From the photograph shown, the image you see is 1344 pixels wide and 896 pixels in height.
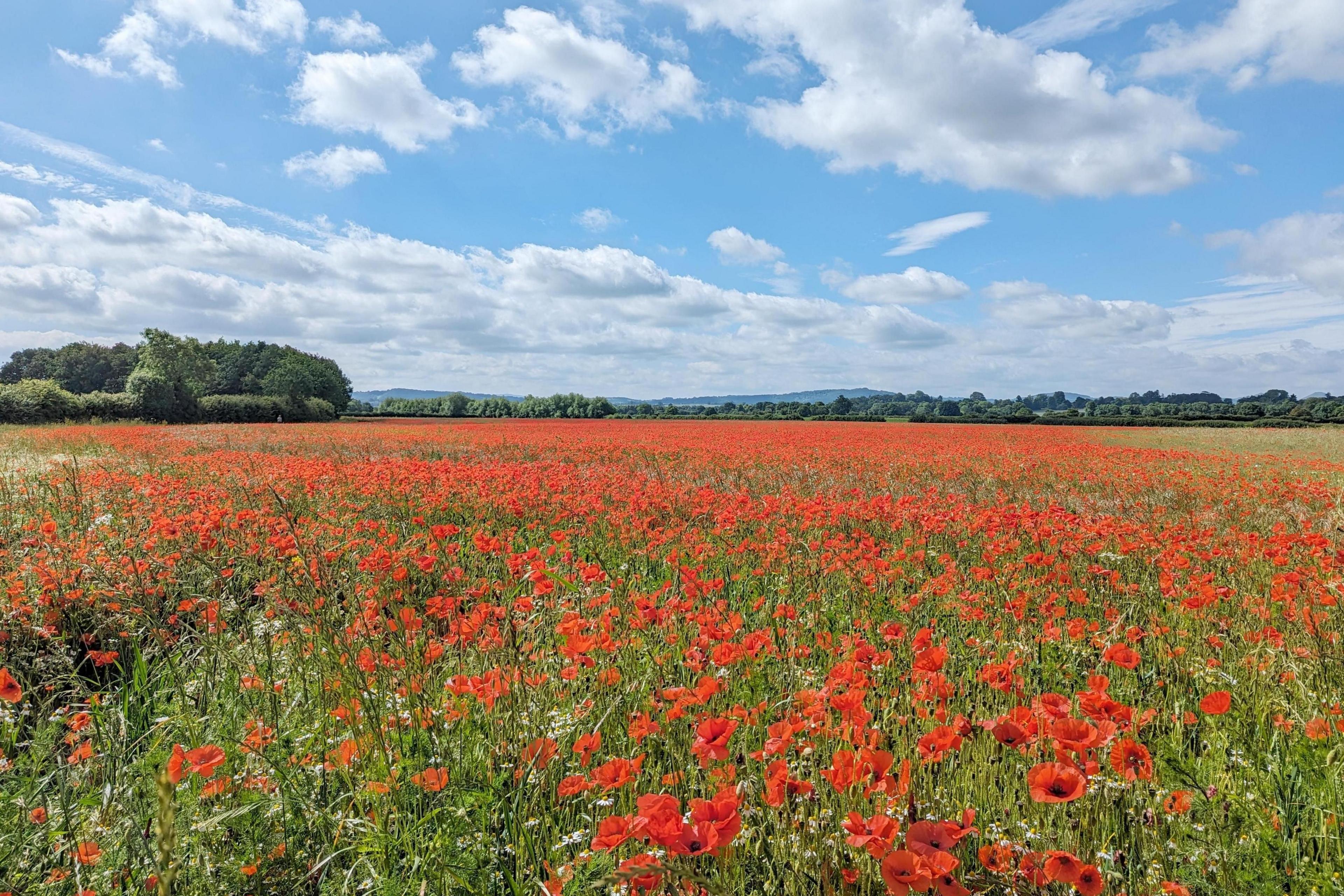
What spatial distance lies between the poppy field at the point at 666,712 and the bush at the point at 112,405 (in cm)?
5514

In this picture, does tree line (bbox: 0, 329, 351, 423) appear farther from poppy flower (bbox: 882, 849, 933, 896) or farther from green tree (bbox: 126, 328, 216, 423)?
poppy flower (bbox: 882, 849, 933, 896)

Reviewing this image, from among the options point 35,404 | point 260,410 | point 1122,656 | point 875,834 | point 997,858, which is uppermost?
point 35,404

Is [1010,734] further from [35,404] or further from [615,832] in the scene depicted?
[35,404]

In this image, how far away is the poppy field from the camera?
200 cm

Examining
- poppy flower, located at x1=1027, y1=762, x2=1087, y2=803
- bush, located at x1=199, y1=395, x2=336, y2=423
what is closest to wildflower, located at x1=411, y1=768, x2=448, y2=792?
poppy flower, located at x1=1027, y1=762, x2=1087, y2=803

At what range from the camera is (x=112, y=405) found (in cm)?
4878

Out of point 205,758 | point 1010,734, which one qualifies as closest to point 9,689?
point 205,758

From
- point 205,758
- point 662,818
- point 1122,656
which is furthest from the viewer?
point 1122,656

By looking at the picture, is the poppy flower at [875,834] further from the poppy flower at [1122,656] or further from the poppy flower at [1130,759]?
the poppy flower at [1122,656]

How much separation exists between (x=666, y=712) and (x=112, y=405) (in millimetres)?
63222

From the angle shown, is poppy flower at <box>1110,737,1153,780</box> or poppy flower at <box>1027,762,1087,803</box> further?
poppy flower at <box>1110,737,1153,780</box>

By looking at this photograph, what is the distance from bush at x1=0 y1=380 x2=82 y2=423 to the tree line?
54mm

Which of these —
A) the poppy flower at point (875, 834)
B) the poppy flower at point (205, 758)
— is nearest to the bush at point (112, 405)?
the poppy flower at point (205, 758)

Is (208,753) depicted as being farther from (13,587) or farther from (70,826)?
(13,587)
